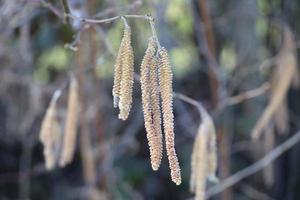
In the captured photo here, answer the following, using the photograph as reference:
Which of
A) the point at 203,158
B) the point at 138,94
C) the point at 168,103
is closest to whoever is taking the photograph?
the point at 168,103

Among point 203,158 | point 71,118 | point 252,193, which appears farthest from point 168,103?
point 252,193

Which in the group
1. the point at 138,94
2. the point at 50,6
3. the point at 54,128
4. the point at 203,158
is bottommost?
the point at 203,158

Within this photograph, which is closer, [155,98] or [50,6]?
[155,98]

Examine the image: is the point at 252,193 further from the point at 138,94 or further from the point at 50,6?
the point at 50,6

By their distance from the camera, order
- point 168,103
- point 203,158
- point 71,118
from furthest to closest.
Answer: point 71,118
point 203,158
point 168,103

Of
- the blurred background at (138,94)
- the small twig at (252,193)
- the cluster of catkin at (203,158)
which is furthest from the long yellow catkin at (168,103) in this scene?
the small twig at (252,193)

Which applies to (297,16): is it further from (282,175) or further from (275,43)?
(282,175)

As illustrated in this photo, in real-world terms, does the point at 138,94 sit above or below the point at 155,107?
above
